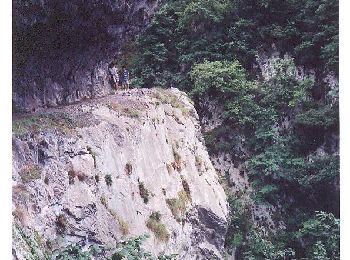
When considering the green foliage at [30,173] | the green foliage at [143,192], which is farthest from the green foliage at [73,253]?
the green foliage at [143,192]

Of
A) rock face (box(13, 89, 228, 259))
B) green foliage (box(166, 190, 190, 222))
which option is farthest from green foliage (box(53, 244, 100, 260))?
green foliage (box(166, 190, 190, 222))

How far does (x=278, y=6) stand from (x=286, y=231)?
37.0ft

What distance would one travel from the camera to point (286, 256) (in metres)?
19.7

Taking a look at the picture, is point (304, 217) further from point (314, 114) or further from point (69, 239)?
point (69, 239)

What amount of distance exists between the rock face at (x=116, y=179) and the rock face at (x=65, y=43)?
66 cm

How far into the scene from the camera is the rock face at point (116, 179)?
7777 mm

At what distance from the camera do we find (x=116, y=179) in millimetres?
10039

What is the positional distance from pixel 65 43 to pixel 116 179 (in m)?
3.35

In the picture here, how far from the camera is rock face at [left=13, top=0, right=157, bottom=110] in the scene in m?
9.03

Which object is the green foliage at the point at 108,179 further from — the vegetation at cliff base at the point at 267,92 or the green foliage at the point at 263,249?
the green foliage at the point at 263,249

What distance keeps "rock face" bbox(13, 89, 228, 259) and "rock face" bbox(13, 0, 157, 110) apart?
66 cm

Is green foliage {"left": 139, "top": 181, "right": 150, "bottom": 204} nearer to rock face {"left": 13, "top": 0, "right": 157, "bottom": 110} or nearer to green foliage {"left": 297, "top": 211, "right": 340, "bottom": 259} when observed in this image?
rock face {"left": 13, "top": 0, "right": 157, "bottom": 110}

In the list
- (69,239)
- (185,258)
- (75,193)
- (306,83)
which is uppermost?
(306,83)

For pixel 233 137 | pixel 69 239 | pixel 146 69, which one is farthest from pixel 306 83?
pixel 69 239
